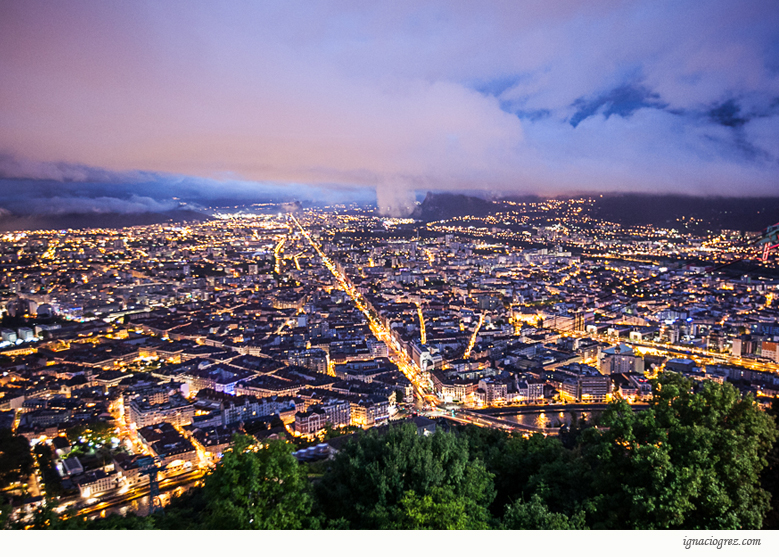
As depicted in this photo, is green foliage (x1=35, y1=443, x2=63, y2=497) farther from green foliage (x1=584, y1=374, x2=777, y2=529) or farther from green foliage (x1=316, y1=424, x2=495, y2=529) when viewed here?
green foliage (x1=584, y1=374, x2=777, y2=529)

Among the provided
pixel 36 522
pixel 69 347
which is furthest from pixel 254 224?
pixel 36 522

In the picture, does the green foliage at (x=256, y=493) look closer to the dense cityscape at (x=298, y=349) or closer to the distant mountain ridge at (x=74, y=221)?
the dense cityscape at (x=298, y=349)

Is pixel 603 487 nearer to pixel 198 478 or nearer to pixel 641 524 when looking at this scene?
pixel 641 524

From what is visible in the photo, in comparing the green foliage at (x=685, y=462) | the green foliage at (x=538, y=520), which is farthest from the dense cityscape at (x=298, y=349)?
the green foliage at (x=685, y=462)

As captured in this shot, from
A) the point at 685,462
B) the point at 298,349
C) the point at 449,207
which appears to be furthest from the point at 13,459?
the point at 449,207

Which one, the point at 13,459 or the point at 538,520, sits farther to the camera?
the point at 13,459

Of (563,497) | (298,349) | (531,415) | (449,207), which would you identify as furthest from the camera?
(449,207)

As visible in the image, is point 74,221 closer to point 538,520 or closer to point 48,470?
point 48,470
